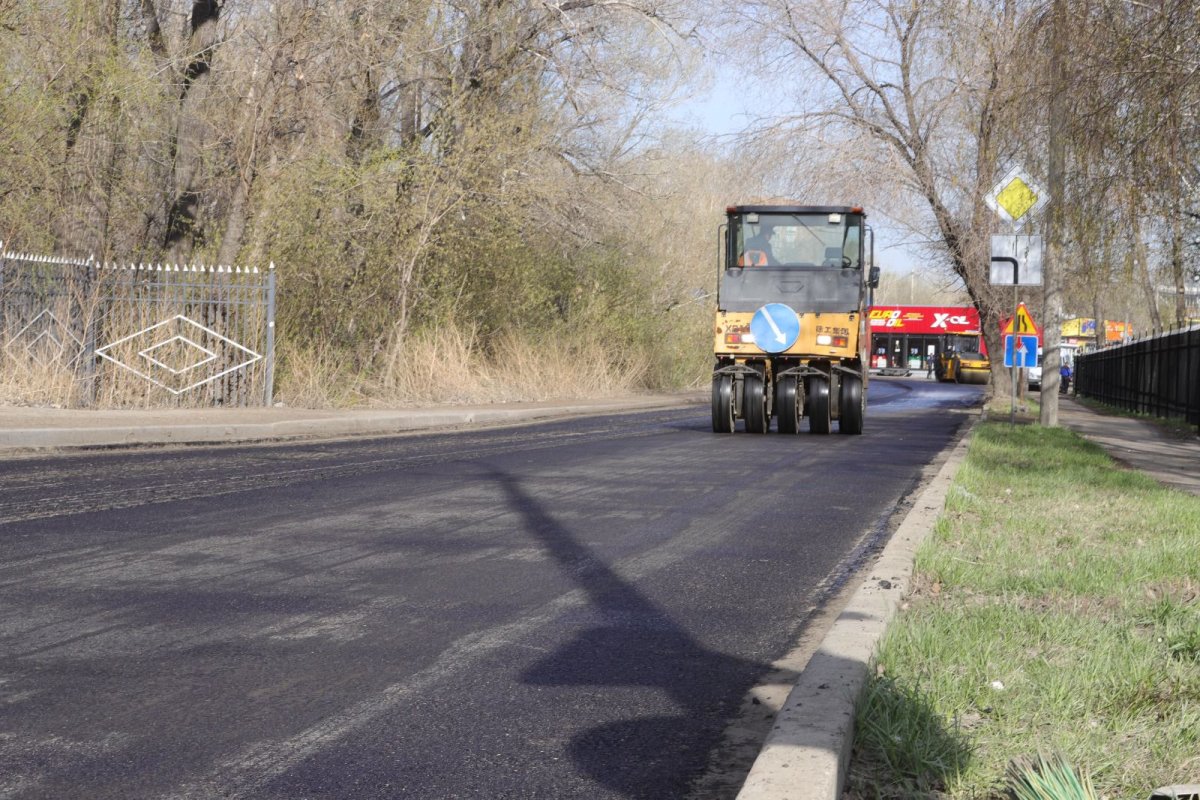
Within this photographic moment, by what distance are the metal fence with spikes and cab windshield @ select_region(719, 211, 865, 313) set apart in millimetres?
7057

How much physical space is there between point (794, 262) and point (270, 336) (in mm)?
8023

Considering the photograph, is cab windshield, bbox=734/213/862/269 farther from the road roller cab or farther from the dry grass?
the dry grass

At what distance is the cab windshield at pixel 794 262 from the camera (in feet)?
64.1

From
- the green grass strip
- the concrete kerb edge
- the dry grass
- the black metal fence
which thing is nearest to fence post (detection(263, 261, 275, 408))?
the dry grass

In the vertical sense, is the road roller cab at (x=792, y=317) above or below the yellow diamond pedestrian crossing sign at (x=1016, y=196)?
below

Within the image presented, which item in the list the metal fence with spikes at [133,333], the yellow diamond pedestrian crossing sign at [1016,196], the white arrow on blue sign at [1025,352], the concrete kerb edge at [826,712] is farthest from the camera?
the white arrow on blue sign at [1025,352]

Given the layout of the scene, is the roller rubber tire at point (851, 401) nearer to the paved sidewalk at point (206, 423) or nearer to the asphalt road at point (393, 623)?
the paved sidewalk at point (206, 423)

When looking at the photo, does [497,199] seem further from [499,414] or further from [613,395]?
[613,395]

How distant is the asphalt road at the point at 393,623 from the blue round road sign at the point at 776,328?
6.80 metres

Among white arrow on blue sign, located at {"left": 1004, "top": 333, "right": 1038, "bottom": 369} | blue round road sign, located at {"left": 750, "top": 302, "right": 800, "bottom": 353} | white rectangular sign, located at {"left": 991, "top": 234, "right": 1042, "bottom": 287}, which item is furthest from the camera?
white arrow on blue sign, located at {"left": 1004, "top": 333, "right": 1038, "bottom": 369}

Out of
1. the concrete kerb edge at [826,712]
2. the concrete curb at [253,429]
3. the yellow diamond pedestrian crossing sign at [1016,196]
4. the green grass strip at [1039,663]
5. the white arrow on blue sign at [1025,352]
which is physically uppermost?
the yellow diamond pedestrian crossing sign at [1016,196]

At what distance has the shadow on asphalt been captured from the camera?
4055 millimetres

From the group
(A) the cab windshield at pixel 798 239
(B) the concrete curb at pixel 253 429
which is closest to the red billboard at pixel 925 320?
(B) the concrete curb at pixel 253 429

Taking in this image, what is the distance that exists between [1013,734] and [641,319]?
107ft
